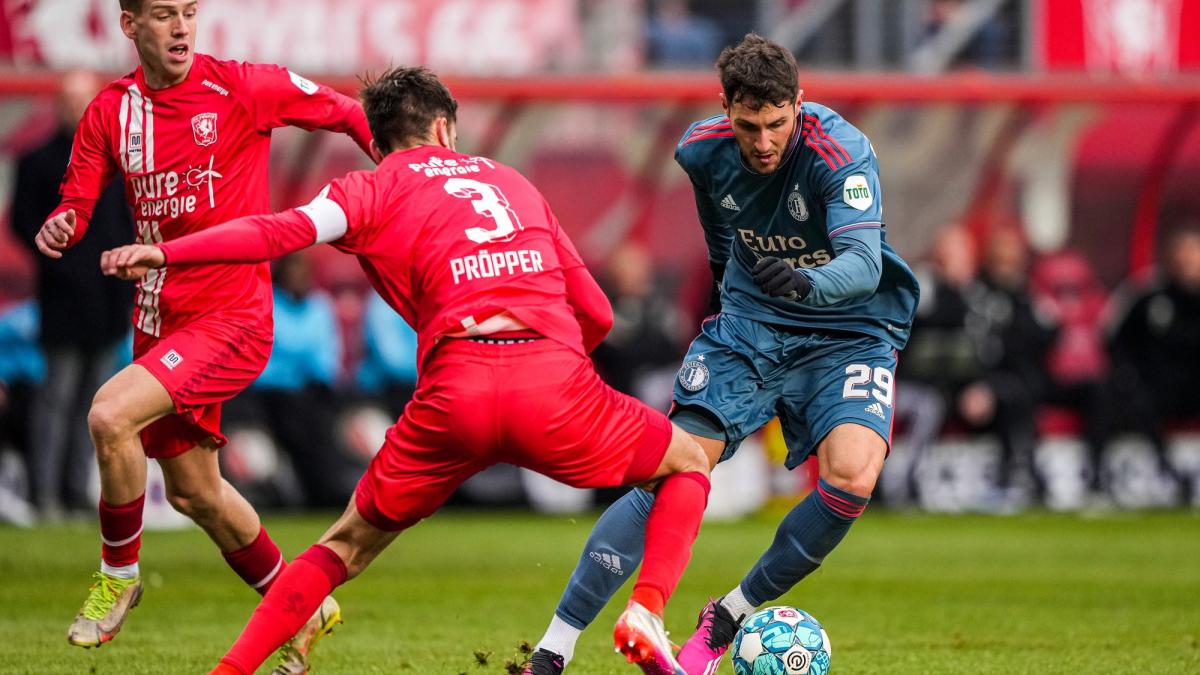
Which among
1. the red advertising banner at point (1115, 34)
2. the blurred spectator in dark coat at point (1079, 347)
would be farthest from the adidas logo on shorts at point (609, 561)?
the red advertising banner at point (1115, 34)

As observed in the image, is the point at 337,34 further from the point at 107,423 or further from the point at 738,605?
the point at 738,605

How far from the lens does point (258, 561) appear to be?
6883mm

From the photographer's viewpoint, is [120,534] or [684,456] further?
[120,534]

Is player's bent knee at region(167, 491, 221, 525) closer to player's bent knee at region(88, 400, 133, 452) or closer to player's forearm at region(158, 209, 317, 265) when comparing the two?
player's bent knee at region(88, 400, 133, 452)

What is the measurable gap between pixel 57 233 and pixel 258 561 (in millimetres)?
1485

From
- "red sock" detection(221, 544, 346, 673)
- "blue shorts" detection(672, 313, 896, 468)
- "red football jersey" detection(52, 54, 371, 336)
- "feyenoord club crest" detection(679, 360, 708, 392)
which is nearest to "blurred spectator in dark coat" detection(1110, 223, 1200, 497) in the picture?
"blue shorts" detection(672, 313, 896, 468)

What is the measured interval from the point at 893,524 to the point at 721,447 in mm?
7403

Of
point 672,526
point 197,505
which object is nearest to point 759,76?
point 672,526

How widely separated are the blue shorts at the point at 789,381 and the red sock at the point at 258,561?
5.48 ft

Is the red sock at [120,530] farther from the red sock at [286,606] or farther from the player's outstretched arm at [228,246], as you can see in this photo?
the player's outstretched arm at [228,246]

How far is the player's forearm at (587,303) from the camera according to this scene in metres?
5.67

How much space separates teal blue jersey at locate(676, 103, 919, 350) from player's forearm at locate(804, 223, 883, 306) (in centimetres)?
2

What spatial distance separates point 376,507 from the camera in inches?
214

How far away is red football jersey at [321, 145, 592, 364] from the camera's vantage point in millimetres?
5387
